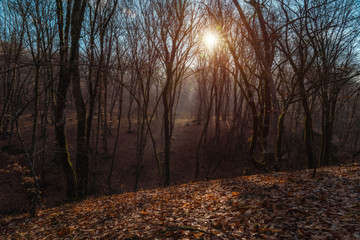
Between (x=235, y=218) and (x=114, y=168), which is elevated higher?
(x=235, y=218)

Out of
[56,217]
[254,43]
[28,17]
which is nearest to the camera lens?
[56,217]

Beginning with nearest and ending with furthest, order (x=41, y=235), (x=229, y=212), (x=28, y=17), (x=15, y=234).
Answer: (x=229, y=212)
(x=41, y=235)
(x=15, y=234)
(x=28, y=17)

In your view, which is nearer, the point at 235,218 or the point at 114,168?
the point at 235,218

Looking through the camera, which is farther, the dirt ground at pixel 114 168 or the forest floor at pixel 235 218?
the dirt ground at pixel 114 168

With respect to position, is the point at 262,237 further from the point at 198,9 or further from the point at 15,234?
the point at 198,9

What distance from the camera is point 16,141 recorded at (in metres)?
15.8

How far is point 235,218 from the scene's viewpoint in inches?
132

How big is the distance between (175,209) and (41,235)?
3.16m

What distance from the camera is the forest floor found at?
2756 millimetres

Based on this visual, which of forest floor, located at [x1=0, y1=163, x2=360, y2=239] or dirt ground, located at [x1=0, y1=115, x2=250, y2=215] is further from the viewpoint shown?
dirt ground, located at [x1=0, y1=115, x2=250, y2=215]

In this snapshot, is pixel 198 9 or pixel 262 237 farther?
pixel 198 9

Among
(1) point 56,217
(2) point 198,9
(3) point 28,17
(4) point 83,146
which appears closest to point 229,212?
(1) point 56,217

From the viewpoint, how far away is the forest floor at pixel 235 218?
9.04 ft

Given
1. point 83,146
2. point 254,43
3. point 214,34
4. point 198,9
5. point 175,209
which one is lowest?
point 175,209
